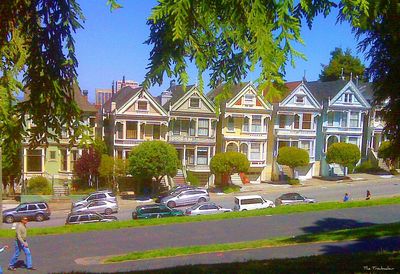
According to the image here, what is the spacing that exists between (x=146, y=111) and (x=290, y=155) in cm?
1304

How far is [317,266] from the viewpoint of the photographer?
31.4 ft

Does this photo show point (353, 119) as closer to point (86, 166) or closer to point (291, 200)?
point (291, 200)

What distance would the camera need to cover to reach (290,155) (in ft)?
124

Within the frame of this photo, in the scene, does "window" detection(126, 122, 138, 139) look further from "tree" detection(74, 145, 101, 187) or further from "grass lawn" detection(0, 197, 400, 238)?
"grass lawn" detection(0, 197, 400, 238)

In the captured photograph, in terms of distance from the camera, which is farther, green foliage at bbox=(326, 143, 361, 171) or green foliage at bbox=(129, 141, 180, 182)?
green foliage at bbox=(326, 143, 361, 171)

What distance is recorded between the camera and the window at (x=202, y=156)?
38.9 m

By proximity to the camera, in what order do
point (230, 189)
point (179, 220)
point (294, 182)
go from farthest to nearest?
1. point (294, 182)
2. point (230, 189)
3. point (179, 220)

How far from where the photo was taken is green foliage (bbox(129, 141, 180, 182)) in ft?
107

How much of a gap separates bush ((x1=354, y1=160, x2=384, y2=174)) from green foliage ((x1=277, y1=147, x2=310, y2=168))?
15.3 ft

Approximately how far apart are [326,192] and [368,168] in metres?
6.54

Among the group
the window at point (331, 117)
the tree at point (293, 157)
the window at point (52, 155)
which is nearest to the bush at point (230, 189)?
the tree at point (293, 157)

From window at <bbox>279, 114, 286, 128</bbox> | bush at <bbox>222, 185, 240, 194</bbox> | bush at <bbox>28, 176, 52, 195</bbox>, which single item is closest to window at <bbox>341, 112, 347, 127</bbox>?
window at <bbox>279, 114, 286, 128</bbox>

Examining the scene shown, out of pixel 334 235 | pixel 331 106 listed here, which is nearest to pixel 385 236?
pixel 334 235

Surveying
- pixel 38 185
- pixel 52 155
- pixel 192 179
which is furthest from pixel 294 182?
pixel 38 185
